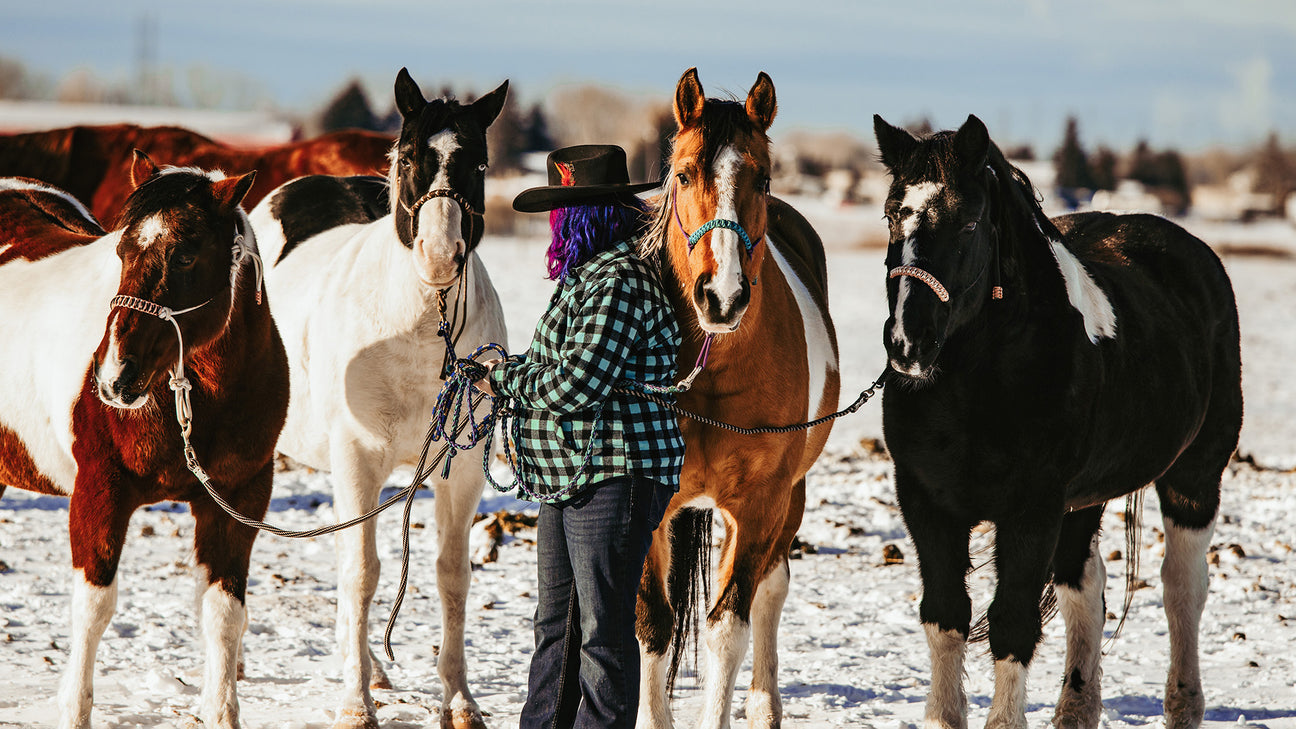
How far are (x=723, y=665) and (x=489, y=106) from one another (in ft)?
7.28

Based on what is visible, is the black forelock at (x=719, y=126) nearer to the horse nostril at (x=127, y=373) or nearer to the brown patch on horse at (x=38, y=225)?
the horse nostril at (x=127, y=373)

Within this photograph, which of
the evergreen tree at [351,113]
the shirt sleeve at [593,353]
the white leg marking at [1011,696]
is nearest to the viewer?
the shirt sleeve at [593,353]

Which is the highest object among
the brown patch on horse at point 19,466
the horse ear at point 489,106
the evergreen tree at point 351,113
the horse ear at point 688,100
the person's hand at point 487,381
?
the evergreen tree at point 351,113

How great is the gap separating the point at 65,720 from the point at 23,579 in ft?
9.02

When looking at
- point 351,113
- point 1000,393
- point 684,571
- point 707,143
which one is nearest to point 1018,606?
point 1000,393

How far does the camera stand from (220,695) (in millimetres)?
3746

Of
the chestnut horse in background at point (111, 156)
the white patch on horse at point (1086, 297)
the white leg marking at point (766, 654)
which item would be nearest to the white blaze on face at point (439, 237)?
the white leg marking at point (766, 654)

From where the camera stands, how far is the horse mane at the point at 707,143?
10.5 feet

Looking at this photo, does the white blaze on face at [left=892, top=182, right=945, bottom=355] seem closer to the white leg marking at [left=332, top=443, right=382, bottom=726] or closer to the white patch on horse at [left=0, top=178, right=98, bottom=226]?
the white leg marking at [left=332, top=443, right=382, bottom=726]

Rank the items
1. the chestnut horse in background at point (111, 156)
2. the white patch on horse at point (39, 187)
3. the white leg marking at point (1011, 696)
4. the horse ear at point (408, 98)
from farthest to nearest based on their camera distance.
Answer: the chestnut horse in background at point (111, 156), the white patch on horse at point (39, 187), the horse ear at point (408, 98), the white leg marking at point (1011, 696)

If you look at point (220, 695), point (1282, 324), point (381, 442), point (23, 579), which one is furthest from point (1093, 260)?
point (1282, 324)

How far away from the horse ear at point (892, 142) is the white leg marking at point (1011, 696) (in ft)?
5.42

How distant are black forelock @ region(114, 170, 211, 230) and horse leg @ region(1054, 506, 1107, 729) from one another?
11.2 ft

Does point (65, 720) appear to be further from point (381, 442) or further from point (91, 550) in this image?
point (381, 442)
